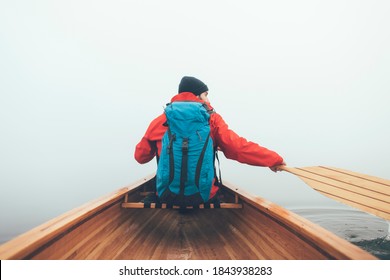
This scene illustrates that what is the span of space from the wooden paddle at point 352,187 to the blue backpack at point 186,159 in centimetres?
71

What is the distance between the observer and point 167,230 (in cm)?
251

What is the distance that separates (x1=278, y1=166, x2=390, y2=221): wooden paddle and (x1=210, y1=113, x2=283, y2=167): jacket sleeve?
133 millimetres

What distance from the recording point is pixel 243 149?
2.20 metres

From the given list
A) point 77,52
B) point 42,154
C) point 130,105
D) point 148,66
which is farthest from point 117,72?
point 42,154

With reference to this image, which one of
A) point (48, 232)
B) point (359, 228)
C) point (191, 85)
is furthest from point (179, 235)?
point (359, 228)

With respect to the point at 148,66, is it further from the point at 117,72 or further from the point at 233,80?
the point at 233,80

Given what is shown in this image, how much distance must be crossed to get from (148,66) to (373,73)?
119586 mm

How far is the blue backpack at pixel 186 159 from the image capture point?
6.54 ft

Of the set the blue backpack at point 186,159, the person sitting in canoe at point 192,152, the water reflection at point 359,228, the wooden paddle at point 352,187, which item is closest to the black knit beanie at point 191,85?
the person sitting in canoe at point 192,152

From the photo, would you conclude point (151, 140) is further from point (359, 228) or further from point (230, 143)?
point (359, 228)

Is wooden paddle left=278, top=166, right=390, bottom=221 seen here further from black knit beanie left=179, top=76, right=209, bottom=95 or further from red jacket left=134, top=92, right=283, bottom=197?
black knit beanie left=179, top=76, right=209, bottom=95

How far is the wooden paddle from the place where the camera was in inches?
65.0

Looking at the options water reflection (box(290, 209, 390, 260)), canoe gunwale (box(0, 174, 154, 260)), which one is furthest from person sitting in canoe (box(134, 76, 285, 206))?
water reflection (box(290, 209, 390, 260))

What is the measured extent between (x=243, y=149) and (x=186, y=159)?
53cm
